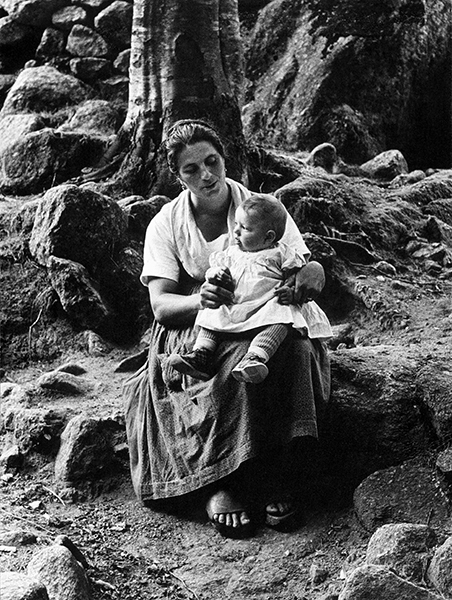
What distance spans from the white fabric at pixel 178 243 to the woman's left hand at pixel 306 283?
42cm

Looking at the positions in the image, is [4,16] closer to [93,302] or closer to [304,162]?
[304,162]

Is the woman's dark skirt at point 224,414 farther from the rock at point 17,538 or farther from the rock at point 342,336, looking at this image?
the rock at point 342,336

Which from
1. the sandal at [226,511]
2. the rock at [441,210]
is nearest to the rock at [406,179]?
the rock at [441,210]

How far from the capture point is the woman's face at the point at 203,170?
4.84 metres

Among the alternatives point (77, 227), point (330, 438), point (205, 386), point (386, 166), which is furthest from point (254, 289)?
point (386, 166)

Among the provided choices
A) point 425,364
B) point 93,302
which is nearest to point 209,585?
point 425,364

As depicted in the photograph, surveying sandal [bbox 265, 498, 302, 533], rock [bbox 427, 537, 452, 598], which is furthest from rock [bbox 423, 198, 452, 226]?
rock [bbox 427, 537, 452, 598]

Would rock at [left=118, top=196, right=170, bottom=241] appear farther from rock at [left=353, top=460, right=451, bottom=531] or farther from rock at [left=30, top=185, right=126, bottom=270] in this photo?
rock at [left=353, top=460, right=451, bottom=531]

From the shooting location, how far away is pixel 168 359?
15.3 feet

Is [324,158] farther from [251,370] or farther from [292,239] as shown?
[251,370]

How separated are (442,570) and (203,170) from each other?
88.7 inches

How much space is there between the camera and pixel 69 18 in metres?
10.9

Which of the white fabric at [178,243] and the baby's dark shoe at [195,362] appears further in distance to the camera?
the white fabric at [178,243]

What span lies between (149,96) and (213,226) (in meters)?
2.85
